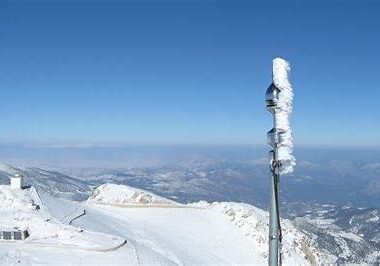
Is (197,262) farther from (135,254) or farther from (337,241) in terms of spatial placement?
(337,241)

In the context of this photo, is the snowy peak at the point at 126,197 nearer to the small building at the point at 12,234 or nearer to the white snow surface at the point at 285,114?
the small building at the point at 12,234

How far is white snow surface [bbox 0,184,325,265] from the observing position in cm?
2715

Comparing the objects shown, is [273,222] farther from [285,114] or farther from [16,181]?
[16,181]

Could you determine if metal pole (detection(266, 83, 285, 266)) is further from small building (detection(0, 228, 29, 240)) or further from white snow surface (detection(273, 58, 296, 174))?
small building (detection(0, 228, 29, 240))

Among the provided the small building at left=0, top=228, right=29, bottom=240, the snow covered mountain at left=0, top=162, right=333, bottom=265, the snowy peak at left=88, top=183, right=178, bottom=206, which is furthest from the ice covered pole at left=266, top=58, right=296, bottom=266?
the snowy peak at left=88, top=183, right=178, bottom=206

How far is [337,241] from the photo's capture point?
184 meters

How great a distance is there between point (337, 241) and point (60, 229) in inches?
6682

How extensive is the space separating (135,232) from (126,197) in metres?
12.1

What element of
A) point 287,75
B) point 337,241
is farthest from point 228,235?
point 337,241

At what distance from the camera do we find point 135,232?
128 feet

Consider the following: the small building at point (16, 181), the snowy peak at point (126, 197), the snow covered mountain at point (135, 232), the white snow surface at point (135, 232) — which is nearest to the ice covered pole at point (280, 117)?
the white snow surface at point (135, 232)

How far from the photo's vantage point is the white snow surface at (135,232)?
27147mm

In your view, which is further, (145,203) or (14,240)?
(145,203)

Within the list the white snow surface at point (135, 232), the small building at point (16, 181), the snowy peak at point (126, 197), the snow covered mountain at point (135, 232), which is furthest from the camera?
the snowy peak at point (126, 197)
